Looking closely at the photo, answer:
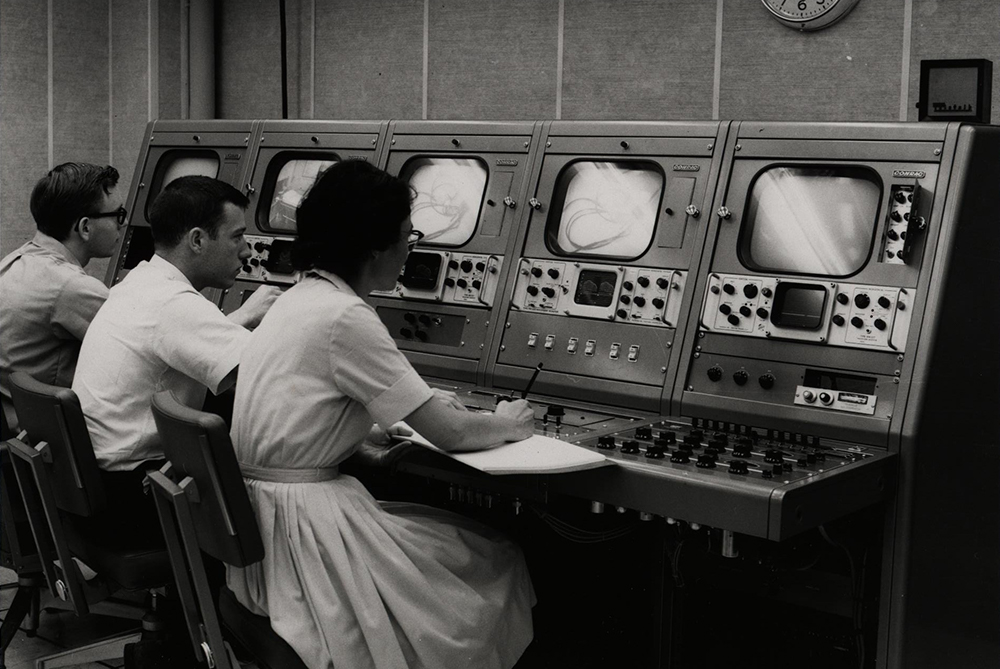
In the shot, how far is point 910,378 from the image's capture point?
7.91ft

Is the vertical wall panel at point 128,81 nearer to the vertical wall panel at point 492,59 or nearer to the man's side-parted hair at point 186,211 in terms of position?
the vertical wall panel at point 492,59

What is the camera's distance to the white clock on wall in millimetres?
3270

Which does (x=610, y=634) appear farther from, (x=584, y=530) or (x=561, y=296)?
(x=561, y=296)

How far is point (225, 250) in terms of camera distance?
289 centimetres

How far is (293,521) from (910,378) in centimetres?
134

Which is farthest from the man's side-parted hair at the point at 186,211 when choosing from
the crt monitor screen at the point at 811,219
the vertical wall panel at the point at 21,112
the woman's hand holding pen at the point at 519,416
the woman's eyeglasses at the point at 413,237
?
the vertical wall panel at the point at 21,112

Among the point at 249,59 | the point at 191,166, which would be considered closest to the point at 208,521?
the point at 191,166

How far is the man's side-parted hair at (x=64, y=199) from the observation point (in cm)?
338

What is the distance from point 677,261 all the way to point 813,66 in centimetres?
95

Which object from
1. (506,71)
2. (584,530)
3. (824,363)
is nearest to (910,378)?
(824,363)

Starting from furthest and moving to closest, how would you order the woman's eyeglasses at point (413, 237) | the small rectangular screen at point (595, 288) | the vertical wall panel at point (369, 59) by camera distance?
the vertical wall panel at point (369, 59)
the small rectangular screen at point (595, 288)
the woman's eyeglasses at point (413, 237)

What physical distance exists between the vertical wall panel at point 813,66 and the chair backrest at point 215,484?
2165mm

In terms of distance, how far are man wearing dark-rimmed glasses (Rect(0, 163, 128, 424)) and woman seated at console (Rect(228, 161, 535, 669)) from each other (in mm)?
1213

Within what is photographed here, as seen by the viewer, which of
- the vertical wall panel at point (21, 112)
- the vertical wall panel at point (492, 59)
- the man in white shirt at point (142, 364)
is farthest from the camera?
the vertical wall panel at point (21, 112)
